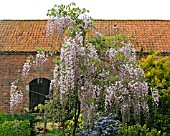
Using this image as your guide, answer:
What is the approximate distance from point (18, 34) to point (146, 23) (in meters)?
6.01

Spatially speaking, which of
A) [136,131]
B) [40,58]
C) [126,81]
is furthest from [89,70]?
[136,131]

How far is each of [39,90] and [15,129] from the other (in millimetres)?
9127

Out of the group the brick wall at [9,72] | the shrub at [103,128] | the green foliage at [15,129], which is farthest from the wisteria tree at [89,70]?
the brick wall at [9,72]

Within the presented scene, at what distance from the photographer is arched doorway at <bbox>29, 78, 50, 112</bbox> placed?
18.0 metres

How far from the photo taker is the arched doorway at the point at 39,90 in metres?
18.0

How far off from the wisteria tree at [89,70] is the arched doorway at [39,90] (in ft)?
36.3

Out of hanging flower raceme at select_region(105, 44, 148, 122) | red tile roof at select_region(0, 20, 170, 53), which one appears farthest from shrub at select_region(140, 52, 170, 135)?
red tile roof at select_region(0, 20, 170, 53)

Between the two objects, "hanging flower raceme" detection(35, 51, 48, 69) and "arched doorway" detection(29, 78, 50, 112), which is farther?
"arched doorway" detection(29, 78, 50, 112)

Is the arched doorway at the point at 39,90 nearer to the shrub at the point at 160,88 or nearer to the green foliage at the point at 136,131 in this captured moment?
the shrub at the point at 160,88

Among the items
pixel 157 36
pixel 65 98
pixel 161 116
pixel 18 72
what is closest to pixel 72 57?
pixel 65 98

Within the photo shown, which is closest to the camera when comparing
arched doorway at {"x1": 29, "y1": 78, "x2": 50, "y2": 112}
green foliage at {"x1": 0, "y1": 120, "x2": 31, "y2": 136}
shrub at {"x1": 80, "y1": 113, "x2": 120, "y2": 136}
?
shrub at {"x1": 80, "y1": 113, "x2": 120, "y2": 136}

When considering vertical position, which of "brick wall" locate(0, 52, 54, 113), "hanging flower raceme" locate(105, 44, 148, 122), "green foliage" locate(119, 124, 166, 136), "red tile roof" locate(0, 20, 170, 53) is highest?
"red tile roof" locate(0, 20, 170, 53)

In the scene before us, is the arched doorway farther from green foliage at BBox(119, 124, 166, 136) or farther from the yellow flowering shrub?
green foliage at BBox(119, 124, 166, 136)

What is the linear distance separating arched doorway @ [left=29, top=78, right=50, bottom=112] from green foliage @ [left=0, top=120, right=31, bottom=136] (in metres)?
8.53
